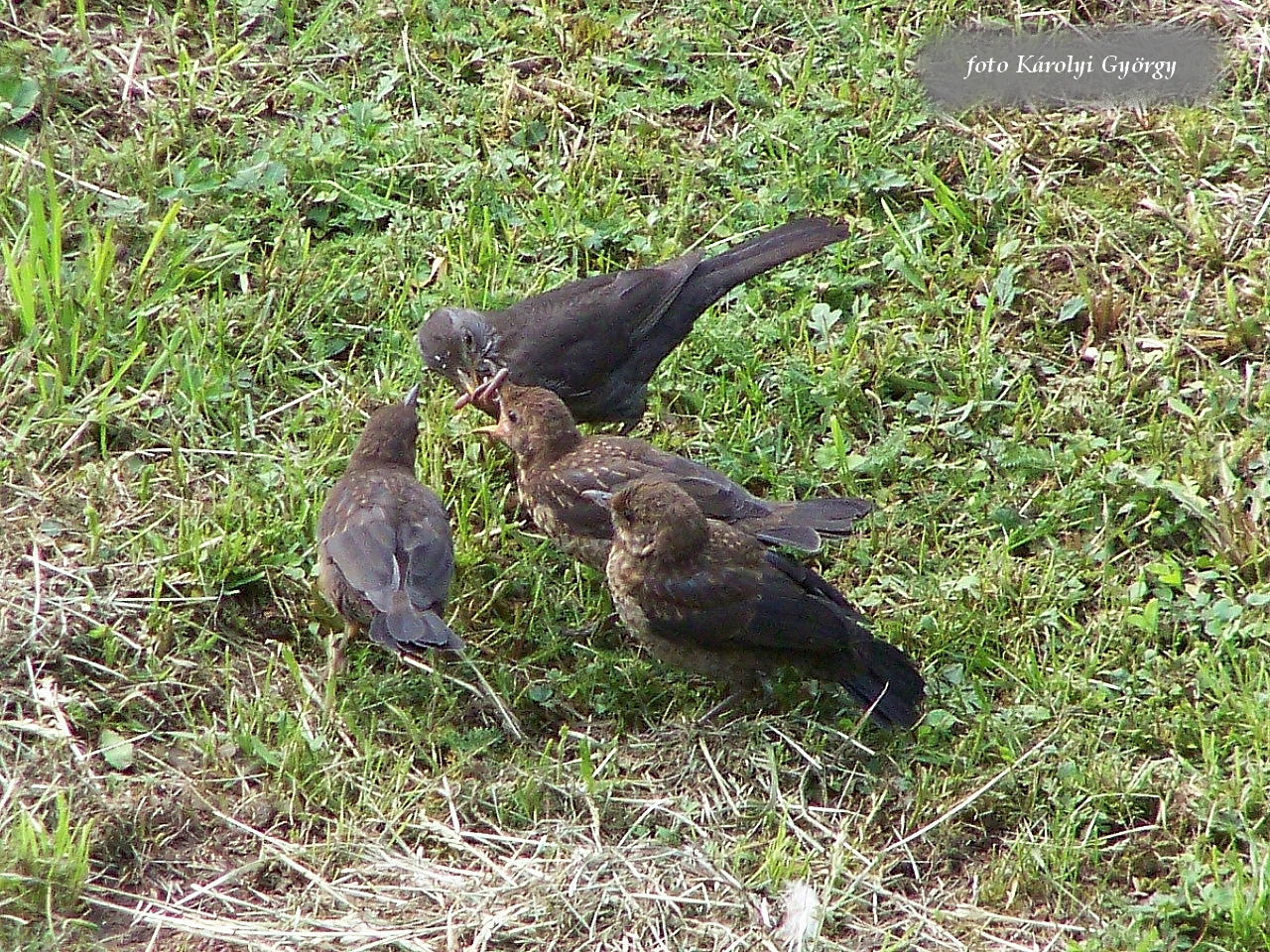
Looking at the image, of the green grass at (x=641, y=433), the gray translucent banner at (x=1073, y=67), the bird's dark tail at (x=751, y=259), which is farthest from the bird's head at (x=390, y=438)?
the gray translucent banner at (x=1073, y=67)

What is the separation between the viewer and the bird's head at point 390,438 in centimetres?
583

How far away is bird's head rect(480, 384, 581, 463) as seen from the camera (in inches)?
236

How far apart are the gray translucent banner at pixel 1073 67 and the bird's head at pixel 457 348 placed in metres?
2.78

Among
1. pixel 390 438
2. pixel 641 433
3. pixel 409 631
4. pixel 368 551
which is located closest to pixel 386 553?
pixel 368 551

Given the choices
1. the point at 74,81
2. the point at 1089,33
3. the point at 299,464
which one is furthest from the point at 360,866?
the point at 1089,33

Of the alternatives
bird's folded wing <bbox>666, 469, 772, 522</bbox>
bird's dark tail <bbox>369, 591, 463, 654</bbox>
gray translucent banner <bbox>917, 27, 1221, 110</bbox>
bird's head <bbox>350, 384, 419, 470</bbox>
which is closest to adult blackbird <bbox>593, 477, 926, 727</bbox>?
bird's folded wing <bbox>666, 469, 772, 522</bbox>

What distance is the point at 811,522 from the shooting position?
562 centimetres

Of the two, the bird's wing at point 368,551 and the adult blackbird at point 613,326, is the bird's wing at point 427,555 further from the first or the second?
the adult blackbird at point 613,326

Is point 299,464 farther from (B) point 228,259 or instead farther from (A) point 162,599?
(B) point 228,259

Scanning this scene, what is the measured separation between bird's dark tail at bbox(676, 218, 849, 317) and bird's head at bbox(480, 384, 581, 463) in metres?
0.73

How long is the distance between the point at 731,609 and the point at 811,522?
0.50 m

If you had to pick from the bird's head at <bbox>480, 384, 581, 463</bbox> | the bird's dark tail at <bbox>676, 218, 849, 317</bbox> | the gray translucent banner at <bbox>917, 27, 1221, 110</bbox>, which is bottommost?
the bird's head at <bbox>480, 384, 581, 463</bbox>

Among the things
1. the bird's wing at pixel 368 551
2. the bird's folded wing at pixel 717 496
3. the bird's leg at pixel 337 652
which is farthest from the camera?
the bird's folded wing at pixel 717 496

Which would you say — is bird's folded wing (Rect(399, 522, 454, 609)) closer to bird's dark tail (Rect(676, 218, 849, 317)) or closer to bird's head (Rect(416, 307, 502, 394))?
bird's head (Rect(416, 307, 502, 394))
